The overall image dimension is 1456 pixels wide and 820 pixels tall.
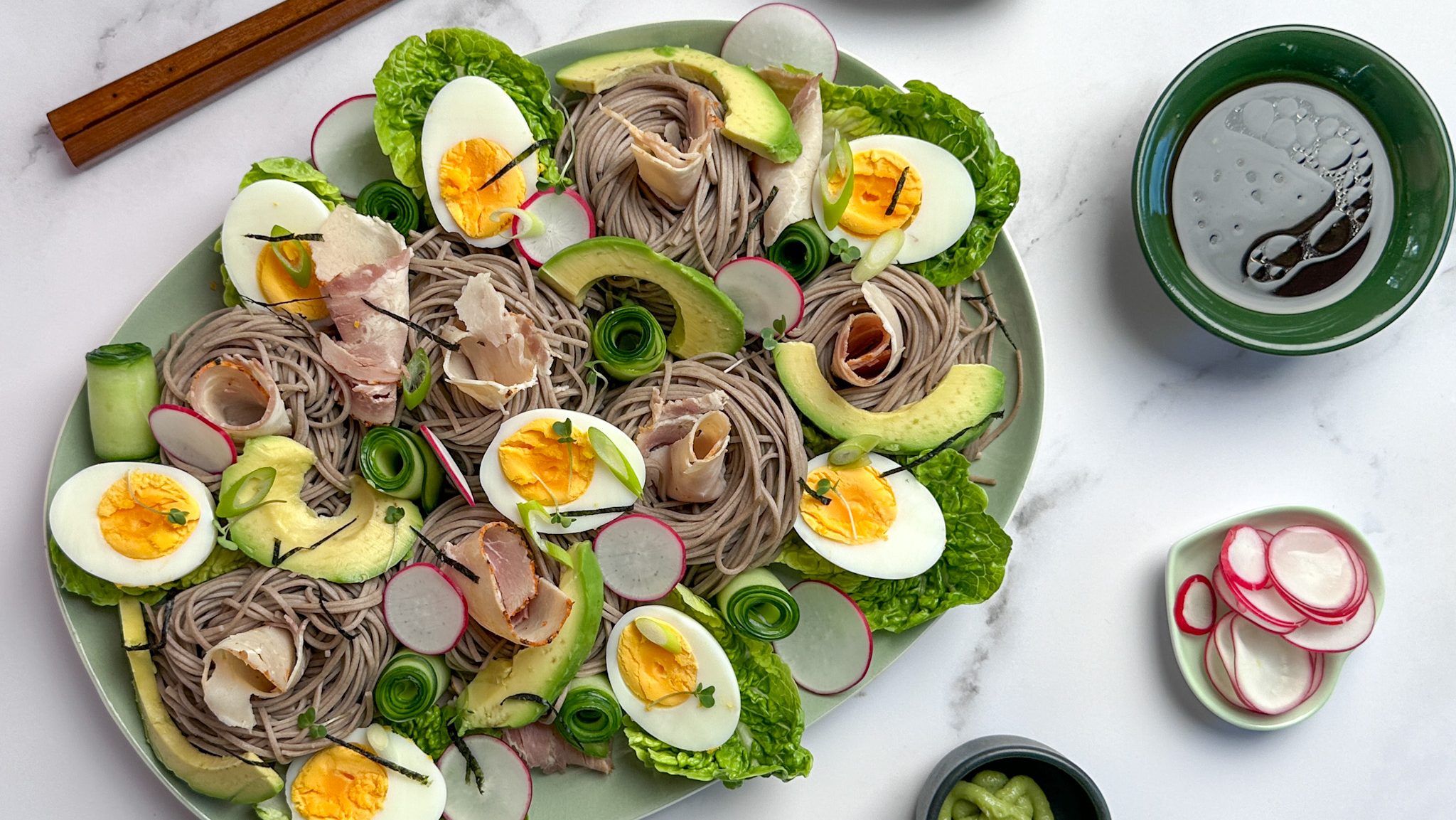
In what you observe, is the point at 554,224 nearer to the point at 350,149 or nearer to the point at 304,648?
the point at 350,149

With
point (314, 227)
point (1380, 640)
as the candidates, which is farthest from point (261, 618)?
point (1380, 640)

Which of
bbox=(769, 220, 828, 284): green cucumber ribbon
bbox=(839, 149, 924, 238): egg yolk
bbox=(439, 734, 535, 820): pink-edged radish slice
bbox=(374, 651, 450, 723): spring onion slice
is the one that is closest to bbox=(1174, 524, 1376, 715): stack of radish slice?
bbox=(839, 149, 924, 238): egg yolk

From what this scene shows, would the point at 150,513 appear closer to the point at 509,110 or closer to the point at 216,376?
the point at 216,376

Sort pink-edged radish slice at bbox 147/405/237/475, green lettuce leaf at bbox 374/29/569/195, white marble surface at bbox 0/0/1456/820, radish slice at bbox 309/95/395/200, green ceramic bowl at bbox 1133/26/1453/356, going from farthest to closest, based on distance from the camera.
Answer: white marble surface at bbox 0/0/1456/820 → green ceramic bowl at bbox 1133/26/1453/356 → radish slice at bbox 309/95/395/200 → green lettuce leaf at bbox 374/29/569/195 → pink-edged radish slice at bbox 147/405/237/475

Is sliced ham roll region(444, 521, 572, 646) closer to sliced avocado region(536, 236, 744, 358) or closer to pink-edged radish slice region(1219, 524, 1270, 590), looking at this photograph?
sliced avocado region(536, 236, 744, 358)

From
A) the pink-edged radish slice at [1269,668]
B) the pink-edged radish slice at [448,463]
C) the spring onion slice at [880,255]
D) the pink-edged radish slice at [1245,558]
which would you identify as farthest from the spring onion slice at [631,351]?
the pink-edged radish slice at [1269,668]

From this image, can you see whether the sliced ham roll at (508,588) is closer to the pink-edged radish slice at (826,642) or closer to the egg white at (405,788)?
the egg white at (405,788)
